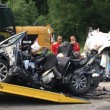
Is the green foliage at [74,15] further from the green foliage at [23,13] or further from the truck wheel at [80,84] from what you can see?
the truck wheel at [80,84]

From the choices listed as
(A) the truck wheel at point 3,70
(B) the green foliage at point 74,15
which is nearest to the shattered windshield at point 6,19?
(A) the truck wheel at point 3,70

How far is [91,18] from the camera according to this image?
51000 mm

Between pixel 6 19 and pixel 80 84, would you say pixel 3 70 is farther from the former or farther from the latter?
pixel 6 19

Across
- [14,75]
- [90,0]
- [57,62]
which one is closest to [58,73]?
[57,62]

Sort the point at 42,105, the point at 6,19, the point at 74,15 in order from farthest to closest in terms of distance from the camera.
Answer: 1. the point at 74,15
2. the point at 6,19
3. the point at 42,105

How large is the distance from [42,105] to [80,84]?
1.40 m

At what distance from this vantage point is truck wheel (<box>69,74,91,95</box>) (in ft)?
40.7

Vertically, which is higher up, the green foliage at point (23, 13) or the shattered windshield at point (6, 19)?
the shattered windshield at point (6, 19)

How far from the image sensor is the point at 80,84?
40.9 ft

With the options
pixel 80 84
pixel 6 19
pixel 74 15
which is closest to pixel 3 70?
pixel 80 84

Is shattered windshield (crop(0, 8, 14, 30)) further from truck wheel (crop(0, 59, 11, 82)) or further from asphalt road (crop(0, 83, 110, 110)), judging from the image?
truck wheel (crop(0, 59, 11, 82))

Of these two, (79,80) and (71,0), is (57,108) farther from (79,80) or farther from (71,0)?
(71,0)

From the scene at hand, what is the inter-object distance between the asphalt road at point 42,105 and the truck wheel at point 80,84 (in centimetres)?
37

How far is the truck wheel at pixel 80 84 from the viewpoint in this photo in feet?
40.7
